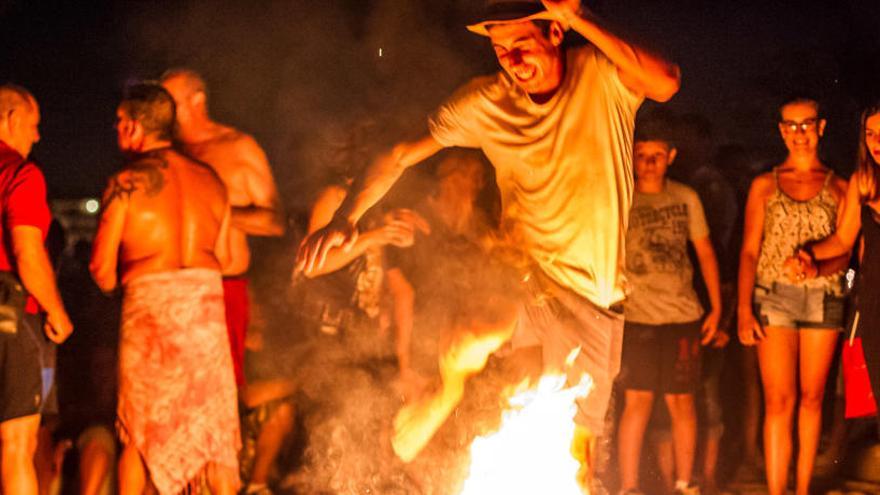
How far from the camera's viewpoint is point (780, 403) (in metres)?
5.68

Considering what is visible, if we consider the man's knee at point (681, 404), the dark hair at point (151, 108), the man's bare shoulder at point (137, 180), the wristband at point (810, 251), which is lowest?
the man's knee at point (681, 404)

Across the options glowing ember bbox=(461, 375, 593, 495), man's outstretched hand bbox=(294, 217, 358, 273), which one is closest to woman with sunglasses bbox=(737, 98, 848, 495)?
glowing ember bbox=(461, 375, 593, 495)

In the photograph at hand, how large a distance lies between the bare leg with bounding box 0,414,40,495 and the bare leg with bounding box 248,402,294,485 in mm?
1195

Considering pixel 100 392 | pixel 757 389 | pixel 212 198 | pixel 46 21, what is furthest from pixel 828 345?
pixel 46 21

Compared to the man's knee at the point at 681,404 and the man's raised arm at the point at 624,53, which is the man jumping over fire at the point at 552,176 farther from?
the man's knee at the point at 681,404

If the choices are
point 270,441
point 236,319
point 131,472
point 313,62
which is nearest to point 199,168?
point 236,319

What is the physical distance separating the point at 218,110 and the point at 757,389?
3.66 meters

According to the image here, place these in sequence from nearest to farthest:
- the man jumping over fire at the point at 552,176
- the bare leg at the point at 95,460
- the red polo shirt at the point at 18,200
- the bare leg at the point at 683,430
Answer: the man jumping over fire at the point at 552,176, the red polo shirt at the point at 18,200, the bare leg at the point at 95,460, the bare leg at the point at 683,430

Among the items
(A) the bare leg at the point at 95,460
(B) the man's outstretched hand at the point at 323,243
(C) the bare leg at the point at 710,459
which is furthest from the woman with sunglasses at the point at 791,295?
(A) the bare leg at the point at 95,460

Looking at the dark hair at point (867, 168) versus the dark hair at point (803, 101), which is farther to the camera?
the dark hair at point (803, 101)

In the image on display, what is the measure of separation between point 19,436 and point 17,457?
0.09m

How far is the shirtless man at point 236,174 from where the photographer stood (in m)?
5.60

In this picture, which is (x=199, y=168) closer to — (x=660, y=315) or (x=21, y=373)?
(x=21, y=373)

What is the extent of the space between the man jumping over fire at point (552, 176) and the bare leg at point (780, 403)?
137 cm
